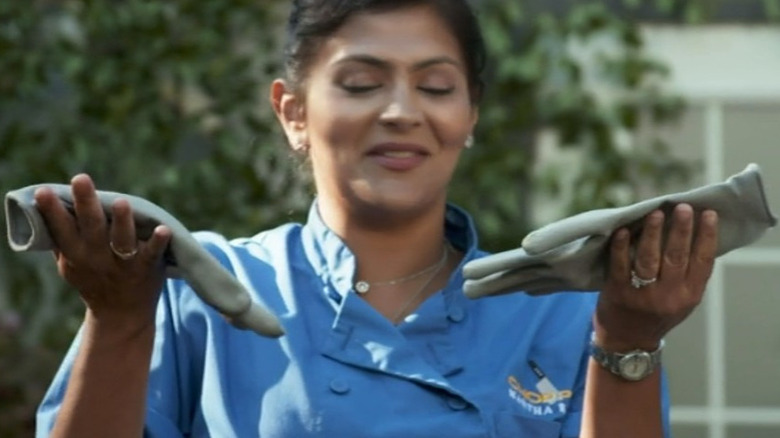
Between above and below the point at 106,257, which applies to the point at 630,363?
below

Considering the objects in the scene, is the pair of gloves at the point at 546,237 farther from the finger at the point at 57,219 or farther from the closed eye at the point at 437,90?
the closed eye at the point at 437,90

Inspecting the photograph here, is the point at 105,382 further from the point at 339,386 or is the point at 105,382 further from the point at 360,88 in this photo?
the point at 360,88

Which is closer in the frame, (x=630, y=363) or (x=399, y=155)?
(x=630, y=363)

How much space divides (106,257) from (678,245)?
2.30 ft

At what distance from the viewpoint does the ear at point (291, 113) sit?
299 cm

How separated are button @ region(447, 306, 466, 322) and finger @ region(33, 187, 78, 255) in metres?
0.61

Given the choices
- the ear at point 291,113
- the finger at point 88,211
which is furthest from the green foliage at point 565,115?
the finger at point 88,211

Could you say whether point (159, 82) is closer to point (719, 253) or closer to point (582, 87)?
point (582, 87)

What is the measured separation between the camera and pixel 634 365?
258 cm

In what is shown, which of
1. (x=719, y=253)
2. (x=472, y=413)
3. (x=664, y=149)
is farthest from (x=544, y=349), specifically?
(x=664, y=149)

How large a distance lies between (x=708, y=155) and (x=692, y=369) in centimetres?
63

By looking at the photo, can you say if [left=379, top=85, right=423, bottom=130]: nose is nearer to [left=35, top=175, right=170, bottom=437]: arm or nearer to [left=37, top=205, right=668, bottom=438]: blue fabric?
[left=37, top=205, right=668, bottom=438]: blue fabric

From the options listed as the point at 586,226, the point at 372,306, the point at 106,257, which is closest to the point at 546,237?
the point at 586,226

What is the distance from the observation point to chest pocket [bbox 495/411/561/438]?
8.83 feet
